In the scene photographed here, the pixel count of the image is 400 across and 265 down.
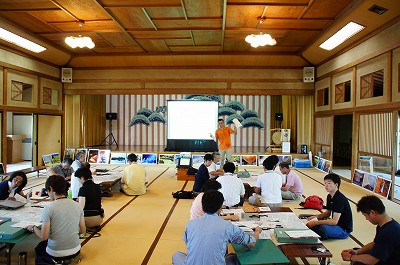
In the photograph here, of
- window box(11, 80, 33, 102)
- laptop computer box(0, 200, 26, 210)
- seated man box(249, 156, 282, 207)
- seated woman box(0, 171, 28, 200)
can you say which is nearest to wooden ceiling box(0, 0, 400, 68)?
window box(11, 80, 33, 102)

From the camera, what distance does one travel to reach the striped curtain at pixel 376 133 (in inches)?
253

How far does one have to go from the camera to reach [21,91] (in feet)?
29.7

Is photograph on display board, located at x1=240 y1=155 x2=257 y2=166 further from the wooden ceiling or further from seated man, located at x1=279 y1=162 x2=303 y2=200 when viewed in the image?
seated man, located at x1=279 y1=162 x2=303 y2=200

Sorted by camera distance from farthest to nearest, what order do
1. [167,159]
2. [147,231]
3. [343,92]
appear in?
[167,159] < [343,92] < [147,231]

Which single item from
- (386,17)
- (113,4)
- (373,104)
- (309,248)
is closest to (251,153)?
(373,104)

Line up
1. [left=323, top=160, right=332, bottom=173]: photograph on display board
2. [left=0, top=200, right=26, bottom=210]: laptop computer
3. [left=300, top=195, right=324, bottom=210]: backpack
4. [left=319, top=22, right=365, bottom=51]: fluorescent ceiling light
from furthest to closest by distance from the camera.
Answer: [left=323, top=160, right=332, bottom=173]: photograph on display board, [left=319, top=22, right=365, bottom=51]: fluorescent ceiling light, [left=300, top=195, right=324, bottom=210]: backpack, [left=0, top=200, right=26, bottom=210]: laptop computer

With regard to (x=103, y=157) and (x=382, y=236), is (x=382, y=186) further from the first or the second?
(x=103, y=157)

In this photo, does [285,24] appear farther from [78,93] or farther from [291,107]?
[78,93]

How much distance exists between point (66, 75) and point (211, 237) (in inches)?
410

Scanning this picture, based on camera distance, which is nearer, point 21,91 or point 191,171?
point 191,171

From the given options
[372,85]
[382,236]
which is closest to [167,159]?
[372,85]

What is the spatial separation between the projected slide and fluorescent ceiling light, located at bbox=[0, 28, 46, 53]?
491cm

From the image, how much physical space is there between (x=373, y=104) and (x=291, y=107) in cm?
461

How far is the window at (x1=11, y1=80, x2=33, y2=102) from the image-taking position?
341 inches
